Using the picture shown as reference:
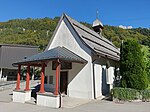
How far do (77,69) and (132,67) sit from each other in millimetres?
4528

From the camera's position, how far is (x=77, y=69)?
15312mm

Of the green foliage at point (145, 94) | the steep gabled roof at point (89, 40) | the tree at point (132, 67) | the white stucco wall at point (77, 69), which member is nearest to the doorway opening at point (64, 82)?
the white stucco wall at point (77, 69)

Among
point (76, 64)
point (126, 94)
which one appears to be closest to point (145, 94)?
point (126, 94)

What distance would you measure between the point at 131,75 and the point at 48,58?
6433mm

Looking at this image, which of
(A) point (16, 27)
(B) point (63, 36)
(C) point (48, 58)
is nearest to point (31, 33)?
(A) point (16, 27)

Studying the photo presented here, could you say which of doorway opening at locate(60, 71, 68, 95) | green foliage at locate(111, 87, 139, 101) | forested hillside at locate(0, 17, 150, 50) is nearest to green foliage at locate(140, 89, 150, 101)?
green foliage at locate(111, 87, 139, 101)

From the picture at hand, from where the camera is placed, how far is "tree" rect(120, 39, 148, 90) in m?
13.5

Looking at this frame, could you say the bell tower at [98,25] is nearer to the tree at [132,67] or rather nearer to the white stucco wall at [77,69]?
the white stucco wall at [77,69]

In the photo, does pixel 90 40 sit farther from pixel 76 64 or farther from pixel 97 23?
pixel 97 23

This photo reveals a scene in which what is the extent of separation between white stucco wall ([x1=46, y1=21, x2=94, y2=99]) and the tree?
2.68 meters

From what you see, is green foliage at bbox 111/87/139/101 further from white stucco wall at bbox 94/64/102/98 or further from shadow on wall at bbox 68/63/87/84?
shadow on wall at bbox 68/63/87/84

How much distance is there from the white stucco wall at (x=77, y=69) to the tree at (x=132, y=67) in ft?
8.78

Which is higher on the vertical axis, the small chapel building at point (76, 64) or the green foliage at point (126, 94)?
the small chapel building at point (76, 64)

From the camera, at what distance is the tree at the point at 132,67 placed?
44.3ft
